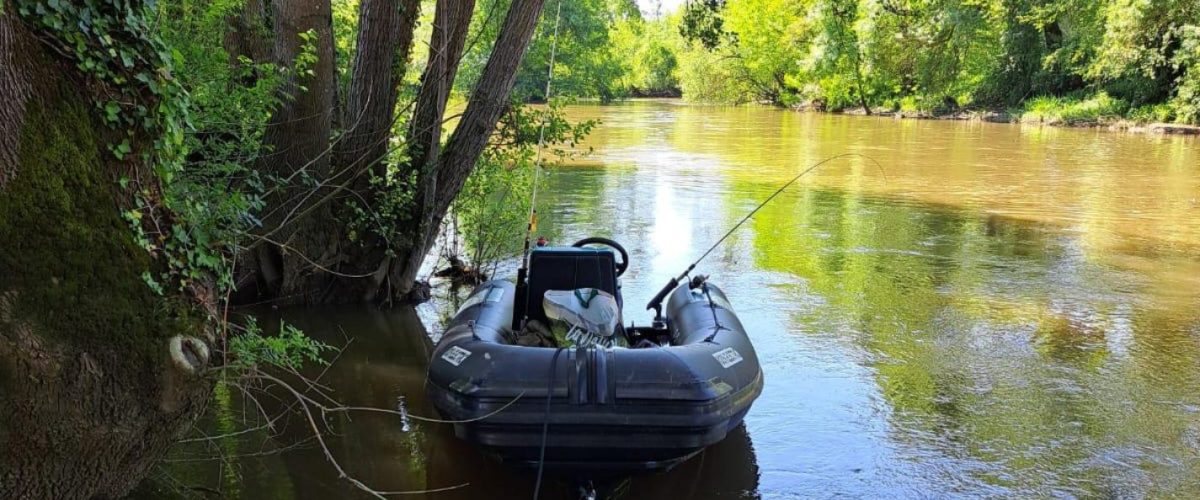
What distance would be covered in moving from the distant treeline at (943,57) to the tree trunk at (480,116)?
16.1 feet

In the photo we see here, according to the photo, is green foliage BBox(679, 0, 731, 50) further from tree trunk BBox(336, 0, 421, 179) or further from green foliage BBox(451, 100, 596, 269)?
tree trunk BBox(336, 0, 421, 179)

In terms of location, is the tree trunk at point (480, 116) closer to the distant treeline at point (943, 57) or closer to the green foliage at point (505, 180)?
the green foliage at point (505, 180)

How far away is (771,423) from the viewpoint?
4.83 metres

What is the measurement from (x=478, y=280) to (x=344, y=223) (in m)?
1.61

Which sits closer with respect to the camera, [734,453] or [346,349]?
[734,453]

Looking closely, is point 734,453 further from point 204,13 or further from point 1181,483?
point 204,13

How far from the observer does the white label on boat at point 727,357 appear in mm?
3854

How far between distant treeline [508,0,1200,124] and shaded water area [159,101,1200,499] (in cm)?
382

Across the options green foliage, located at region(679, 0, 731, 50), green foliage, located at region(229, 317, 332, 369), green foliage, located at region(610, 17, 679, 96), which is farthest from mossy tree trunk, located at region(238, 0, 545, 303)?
green foliage, located at region(610, 17, 679, 96)

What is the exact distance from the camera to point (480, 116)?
6.48 metres

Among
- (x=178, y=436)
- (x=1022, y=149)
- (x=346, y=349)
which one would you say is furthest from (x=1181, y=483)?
(x=1022, y=149)

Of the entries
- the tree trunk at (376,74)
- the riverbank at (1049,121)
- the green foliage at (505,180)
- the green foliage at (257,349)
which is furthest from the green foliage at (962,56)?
the green foliage at (257,349)

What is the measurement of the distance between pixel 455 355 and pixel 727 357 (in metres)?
1.19

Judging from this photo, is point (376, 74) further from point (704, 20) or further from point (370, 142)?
point (704, 20)
